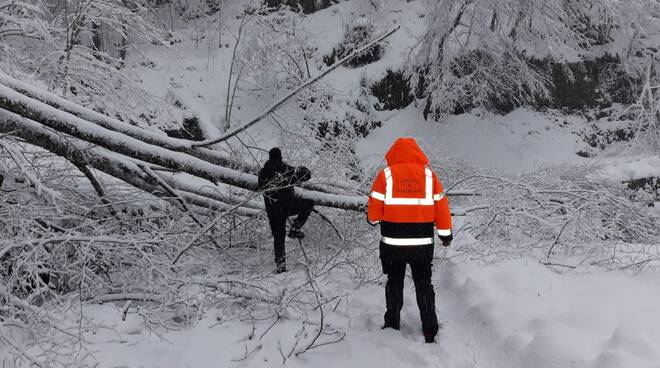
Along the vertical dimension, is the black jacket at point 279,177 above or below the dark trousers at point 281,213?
above

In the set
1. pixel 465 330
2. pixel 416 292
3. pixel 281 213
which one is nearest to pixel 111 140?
pixel 281 213

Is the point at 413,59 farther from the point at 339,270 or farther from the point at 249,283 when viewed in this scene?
the point at 249,283

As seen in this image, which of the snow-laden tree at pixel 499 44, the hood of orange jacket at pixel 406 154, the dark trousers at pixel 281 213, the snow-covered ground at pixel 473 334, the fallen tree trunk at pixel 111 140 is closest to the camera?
the snow-covered ground at pixel 473 334

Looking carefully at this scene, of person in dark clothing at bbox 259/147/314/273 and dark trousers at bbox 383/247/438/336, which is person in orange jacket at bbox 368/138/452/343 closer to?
dark trousers at bbox 383/247/438/336

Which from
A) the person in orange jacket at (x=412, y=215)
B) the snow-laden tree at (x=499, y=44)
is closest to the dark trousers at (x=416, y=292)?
the person in orange jacket at (x=412, y=215)

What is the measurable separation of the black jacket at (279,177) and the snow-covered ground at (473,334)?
1430 millimetres

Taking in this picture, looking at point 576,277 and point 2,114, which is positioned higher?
point 2,114

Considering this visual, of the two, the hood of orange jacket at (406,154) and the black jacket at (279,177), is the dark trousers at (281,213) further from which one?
the hood of orange jacket at (406,154)

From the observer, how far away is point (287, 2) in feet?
67.5

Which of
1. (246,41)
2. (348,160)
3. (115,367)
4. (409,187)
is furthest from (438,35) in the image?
(115,367)

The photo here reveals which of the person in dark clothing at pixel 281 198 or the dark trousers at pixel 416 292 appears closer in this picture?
the dark trousers at pixel 416 292

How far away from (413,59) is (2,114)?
14.6 metres

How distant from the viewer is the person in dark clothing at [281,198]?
215 inches

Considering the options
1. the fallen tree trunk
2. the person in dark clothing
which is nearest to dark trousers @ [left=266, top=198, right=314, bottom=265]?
the person in dark clothing
